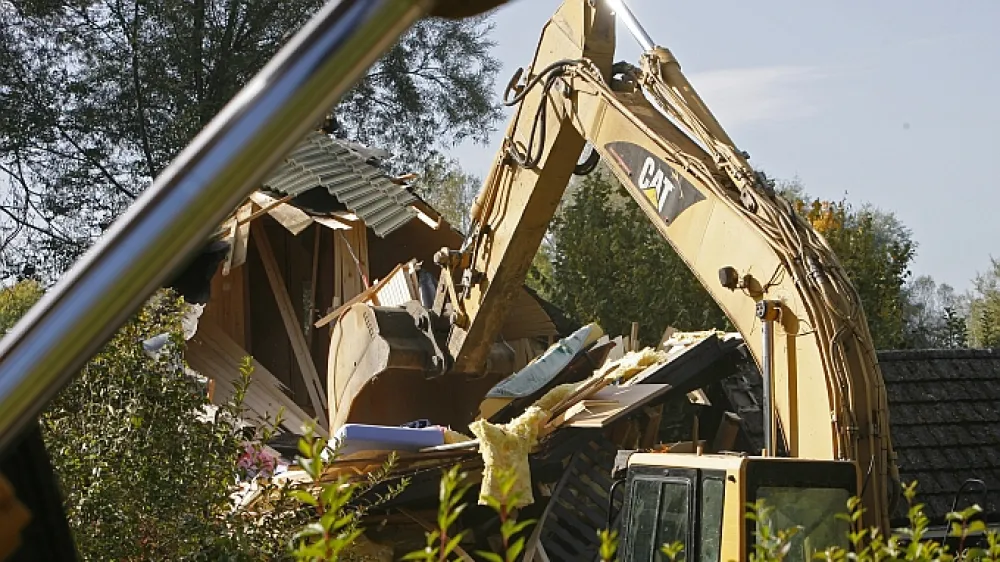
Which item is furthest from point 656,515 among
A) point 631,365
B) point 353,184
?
point 353,184

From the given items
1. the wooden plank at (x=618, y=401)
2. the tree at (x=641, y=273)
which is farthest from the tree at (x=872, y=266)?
the wooden plank at (x=618, y=401)

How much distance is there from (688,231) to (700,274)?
24cm

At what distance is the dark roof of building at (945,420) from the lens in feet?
30.3

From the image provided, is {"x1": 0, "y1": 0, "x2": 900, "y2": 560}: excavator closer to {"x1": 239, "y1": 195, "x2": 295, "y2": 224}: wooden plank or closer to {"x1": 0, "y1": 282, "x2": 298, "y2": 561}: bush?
{"x1": 0, "y1": 282, "x2": 298, "y2": 561}: bush

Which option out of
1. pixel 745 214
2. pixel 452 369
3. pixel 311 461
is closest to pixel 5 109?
pixel 452 369

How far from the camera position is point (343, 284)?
1446 cm

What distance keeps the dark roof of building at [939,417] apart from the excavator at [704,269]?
2.00 metres

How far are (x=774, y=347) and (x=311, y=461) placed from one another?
453 cm

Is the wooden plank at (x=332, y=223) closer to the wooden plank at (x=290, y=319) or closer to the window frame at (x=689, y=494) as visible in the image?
the wooden plank at (x=290, y=319)

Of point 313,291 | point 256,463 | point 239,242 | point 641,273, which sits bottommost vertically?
point 256,463

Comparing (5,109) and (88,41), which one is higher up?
(88,41)

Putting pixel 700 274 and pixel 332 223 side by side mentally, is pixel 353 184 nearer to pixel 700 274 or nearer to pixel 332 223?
pixel 332 223

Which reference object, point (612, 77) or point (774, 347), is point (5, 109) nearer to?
point (612, 77)

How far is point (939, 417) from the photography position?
387 inches
